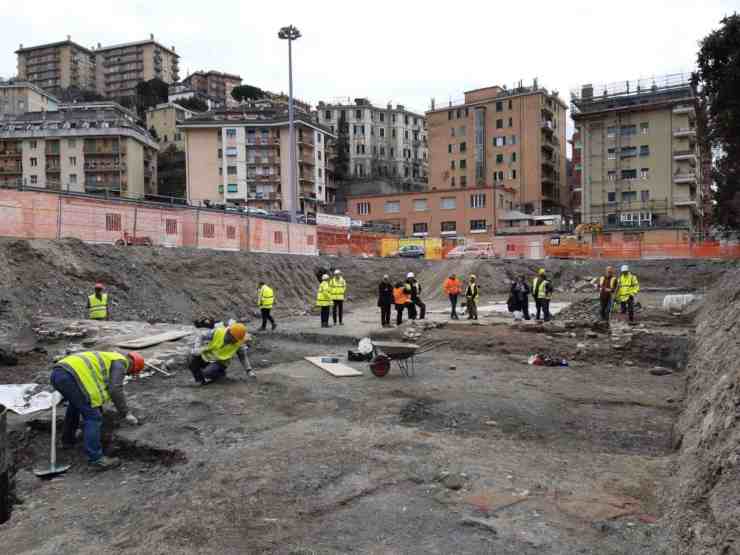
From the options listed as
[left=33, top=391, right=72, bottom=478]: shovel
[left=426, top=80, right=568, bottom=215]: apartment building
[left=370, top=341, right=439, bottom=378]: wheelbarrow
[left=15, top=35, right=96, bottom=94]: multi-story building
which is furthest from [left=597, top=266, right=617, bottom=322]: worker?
[left=15, top=35, right=96, bottom=94]: multi-story building

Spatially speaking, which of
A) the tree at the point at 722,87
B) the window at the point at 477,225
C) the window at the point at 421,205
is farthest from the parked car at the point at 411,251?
the window at the point at 421,205

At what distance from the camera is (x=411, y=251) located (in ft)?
132

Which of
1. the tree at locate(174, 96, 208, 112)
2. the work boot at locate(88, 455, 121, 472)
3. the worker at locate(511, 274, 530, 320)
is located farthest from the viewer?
the tree at locate(174, 96, 208, 112)

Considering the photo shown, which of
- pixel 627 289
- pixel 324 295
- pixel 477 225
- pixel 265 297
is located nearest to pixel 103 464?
pixel 265 297

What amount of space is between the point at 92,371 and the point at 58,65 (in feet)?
461

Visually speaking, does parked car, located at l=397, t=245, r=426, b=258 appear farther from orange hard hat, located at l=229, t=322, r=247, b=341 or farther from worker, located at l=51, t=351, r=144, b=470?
worker, located at l=51, t=351, r=144, b=470

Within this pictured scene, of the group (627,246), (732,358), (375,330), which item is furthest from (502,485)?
(627,246)

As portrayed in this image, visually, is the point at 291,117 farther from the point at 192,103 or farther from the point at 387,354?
the point at 192,103

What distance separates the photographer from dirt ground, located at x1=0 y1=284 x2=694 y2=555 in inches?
175

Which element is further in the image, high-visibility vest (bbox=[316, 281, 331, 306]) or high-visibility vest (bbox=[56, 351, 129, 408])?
high-visibility vest (bbox=[316, 281, 331, 306])

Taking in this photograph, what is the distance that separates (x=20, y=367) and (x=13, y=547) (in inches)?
264

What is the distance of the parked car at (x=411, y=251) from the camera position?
40062 mm

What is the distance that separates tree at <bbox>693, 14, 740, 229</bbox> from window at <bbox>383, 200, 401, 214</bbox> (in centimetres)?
3944

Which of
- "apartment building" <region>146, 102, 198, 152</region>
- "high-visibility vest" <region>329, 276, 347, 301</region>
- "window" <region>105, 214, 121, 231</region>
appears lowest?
"high-visibility vest" <region>329, 276, 347, 301</region>
